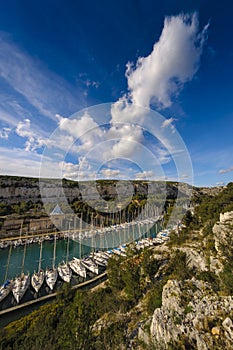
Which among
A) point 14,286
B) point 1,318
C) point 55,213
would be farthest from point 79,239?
point 1,318

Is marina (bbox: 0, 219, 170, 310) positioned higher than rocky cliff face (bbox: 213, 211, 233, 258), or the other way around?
rocky cliff face (bbox: 213, 211, 233, 258)

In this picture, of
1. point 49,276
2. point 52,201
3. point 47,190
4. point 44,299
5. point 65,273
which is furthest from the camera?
point 47,190

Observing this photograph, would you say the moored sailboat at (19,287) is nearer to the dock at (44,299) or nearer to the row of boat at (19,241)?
the dock at (44,299)

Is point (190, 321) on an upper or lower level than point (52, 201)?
lower

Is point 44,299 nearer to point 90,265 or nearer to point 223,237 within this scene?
point 90,265

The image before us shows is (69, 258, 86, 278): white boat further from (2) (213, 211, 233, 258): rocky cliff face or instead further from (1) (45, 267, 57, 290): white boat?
(2) (213, 211, 233, 258): rocky cliff face

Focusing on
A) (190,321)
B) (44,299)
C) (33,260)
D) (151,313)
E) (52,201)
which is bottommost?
(33,260)

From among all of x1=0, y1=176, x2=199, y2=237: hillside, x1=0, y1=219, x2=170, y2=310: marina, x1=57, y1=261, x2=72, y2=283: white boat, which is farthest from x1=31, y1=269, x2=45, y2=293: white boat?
x1=0, y1=176, x2=199, y2=237: hillside

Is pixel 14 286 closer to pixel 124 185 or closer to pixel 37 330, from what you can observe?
pixel 37 330

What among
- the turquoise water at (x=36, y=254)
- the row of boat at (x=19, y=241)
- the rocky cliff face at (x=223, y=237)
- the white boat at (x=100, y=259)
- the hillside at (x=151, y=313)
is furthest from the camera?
the row of boat at (x=19, y=241)

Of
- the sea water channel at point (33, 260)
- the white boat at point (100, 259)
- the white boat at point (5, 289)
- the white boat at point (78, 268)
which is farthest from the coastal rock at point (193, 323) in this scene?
the white boat at point (100, 259)

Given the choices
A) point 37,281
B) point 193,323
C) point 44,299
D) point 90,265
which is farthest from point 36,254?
point 193,323
